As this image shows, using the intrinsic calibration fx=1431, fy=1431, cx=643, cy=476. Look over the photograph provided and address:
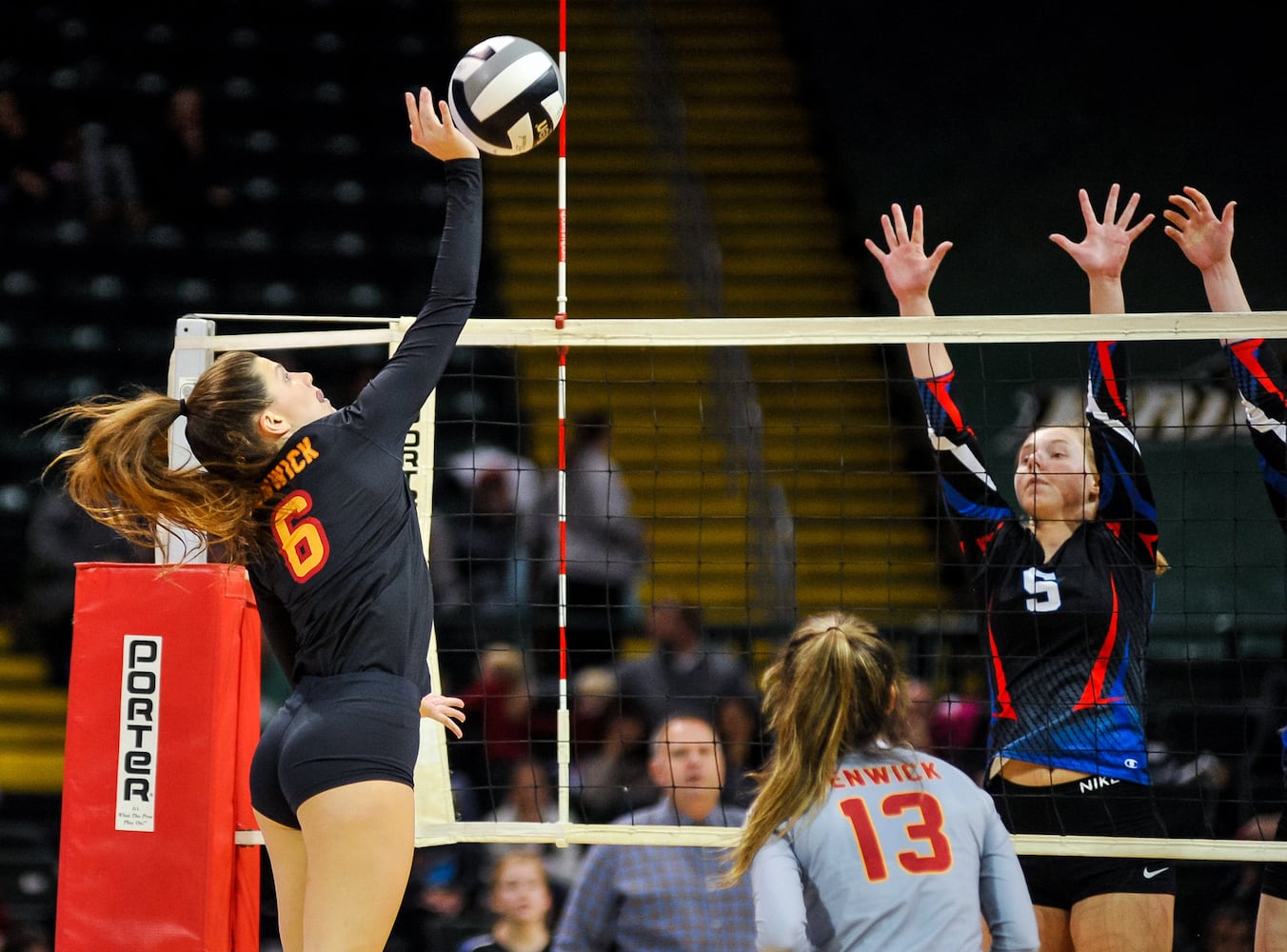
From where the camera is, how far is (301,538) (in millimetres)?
2859

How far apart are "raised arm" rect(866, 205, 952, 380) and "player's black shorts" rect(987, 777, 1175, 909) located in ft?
3.94

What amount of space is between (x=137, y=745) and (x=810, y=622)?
1890mm

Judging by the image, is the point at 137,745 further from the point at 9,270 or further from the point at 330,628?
the point at 9,270

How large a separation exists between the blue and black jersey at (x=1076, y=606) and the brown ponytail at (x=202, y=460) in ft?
6.35

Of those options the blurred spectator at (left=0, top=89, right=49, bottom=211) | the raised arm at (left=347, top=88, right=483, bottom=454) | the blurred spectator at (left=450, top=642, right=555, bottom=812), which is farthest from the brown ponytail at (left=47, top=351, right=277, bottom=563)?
the blurred spectator at (left=0, top=89, right=49, bottom=211)

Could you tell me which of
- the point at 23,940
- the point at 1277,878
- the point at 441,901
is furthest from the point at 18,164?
the point at 1277,878

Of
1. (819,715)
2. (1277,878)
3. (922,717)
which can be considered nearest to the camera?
(819,715)

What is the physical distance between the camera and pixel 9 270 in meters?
9.25

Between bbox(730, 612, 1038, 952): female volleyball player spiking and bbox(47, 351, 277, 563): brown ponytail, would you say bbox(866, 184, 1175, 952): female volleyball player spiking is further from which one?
bbox(47, 351, 277, 563): brown ponytail

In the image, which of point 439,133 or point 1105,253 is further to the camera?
point 1105,253

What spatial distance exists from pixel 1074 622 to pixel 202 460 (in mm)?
2302

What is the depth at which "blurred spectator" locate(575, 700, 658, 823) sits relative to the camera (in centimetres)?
642

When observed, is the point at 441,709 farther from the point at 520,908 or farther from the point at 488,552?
the point at 488,552

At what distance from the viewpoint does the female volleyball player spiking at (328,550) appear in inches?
107
